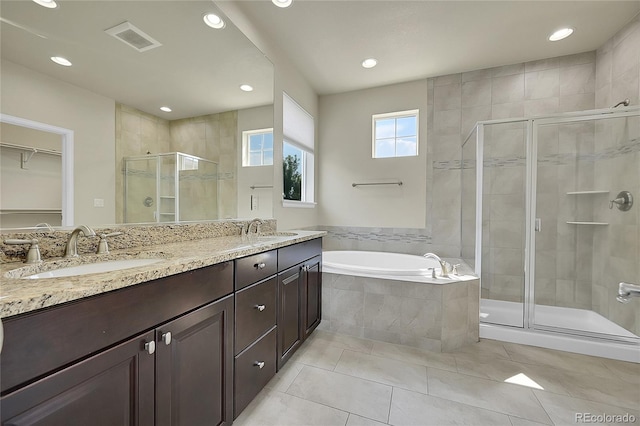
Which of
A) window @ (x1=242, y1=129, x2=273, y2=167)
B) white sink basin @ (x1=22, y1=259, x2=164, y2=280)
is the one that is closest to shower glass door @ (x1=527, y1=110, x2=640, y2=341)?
window @ (x1=242, y1=129, x2=273, y2=167)

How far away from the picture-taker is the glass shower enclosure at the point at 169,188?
1.33 meters

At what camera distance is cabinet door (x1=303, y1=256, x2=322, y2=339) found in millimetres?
2008

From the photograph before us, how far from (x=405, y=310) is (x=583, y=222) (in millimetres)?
1993

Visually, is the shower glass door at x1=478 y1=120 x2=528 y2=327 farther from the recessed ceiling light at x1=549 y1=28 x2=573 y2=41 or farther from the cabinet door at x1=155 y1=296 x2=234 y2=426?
the cabinet door at x1=155 y1=296 x2=234 y2=426

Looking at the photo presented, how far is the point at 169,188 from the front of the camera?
1526 millimetres

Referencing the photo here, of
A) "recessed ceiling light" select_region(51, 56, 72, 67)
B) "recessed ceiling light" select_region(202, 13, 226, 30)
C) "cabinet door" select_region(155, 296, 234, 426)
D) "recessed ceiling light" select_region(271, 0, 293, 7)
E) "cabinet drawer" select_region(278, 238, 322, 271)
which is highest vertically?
"recessed ceiling light" select_region(271, 0, 293, 7)

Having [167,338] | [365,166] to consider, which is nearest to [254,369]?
[167,338]

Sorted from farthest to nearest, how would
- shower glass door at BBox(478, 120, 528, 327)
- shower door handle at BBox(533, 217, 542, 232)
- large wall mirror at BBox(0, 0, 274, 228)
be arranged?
shower glass door at BBox(478, 120, 528, 327), shower door handle at BBox(533, 217, 542, 232), large wall mirror at BBox(0, 0, 274, 228)

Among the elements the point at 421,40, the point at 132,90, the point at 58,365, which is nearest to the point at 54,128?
the point at 132,90

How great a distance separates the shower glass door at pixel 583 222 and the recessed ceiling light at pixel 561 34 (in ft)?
2.57

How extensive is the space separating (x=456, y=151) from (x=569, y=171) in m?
1.03

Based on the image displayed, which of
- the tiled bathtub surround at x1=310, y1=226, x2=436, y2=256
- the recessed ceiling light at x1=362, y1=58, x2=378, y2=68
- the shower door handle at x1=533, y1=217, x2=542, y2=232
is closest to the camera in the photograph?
the shower door handle at x1=533, y1=217, x2=542, y2=232

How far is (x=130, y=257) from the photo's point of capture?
3.76 ft

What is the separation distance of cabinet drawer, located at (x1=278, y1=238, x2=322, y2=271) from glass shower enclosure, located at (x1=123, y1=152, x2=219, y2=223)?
0.61 meters
